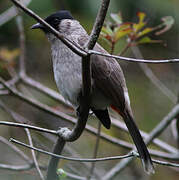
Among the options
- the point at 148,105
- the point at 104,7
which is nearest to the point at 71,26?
the point at 104,7

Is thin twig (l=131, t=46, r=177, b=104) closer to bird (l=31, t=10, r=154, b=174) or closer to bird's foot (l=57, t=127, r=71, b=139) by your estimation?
bird (l=31, t=10, r=154, b=174)

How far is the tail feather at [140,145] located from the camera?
8.84 feet

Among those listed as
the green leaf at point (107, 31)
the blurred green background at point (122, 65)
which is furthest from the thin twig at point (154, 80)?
the green leaf at point (107, 31)

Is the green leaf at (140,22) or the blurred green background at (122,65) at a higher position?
the green leaf at (140,22)

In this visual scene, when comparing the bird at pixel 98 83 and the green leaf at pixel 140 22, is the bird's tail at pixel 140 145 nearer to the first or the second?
the bird at pixel 98 83

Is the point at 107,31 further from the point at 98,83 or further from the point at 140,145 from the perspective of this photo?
the point at 140,145

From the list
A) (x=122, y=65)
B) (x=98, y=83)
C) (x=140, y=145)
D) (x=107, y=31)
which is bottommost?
(x=122, y=65)

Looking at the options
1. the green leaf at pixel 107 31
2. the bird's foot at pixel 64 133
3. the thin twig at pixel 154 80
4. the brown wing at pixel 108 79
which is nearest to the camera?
the bird's foot at pixel 64 133

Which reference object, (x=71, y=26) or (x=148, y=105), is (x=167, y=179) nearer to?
(x=148, y=105)

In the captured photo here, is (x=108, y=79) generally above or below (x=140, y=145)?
above

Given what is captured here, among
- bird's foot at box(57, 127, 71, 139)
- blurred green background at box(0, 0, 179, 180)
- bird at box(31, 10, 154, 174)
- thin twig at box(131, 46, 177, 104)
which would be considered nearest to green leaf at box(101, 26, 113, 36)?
bird at box(31, 10, 154, 174)

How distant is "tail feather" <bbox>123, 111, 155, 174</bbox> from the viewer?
269 cm

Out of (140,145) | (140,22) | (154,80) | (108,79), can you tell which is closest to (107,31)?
(140,22)

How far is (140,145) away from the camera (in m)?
2.76
